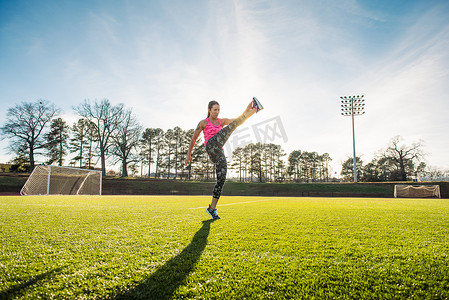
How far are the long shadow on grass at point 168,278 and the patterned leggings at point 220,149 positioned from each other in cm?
193

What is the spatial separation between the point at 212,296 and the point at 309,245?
3.68 feet

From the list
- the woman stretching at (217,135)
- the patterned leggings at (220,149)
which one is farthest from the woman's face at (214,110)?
the patterned leggings at (220,149)

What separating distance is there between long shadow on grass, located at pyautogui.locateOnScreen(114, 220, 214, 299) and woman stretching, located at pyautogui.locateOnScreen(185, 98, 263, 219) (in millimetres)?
1876

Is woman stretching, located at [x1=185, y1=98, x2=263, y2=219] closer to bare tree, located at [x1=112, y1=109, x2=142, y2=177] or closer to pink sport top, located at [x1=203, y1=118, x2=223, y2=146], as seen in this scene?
pink sport top, located at [x1=203, y1=118, x2=223, y2=146]

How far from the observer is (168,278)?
1279 millimetres

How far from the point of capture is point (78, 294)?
1.11 m

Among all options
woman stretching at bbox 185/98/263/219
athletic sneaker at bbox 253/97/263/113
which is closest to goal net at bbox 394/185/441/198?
athletic sneaker at bbox 253/97/263/113

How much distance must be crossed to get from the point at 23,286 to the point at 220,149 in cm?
290

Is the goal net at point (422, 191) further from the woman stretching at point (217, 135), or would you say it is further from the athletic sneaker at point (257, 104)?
the woman stretching at point (217, 135)

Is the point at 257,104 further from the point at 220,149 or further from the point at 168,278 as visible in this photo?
the point at 168,278

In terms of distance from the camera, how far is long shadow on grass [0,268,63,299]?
107 centimetres

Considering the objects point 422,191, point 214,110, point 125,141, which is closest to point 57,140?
point 125,141

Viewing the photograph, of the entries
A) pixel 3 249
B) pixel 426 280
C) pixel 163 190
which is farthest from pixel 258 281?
pixel 163 190

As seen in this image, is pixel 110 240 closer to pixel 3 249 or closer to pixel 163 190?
pixel 3 249
